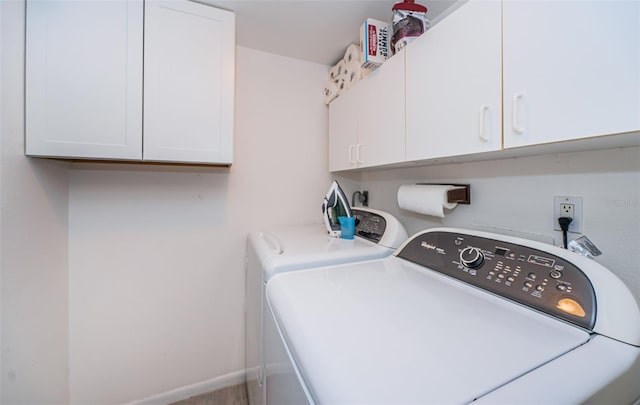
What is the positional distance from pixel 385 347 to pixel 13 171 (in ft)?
5.06

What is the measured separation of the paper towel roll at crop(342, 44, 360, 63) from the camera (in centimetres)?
161

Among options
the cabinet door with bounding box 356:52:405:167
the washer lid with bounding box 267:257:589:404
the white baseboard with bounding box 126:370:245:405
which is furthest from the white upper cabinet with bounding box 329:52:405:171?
the white baseboard with bounding box 126:370:245:405

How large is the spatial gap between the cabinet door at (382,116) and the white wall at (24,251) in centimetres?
159

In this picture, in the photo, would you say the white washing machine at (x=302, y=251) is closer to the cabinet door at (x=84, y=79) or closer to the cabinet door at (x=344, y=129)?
the cabinet door at (x=344, y=129)

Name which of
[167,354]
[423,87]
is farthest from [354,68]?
A: [167,354]

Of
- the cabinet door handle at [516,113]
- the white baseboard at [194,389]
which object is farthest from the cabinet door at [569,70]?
the white baseboard at [194,389]

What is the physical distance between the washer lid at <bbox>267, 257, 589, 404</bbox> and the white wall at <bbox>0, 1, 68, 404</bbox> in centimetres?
107

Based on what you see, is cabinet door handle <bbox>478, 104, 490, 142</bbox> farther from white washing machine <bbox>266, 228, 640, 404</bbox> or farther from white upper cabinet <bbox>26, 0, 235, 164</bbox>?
white upper cabinet <bbox>26, 0, 235, 164</bbox>

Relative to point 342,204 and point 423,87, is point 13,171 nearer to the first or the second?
point 342,204

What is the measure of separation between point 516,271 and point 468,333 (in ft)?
1.14

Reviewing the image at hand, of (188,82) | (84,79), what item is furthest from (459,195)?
(84,79)

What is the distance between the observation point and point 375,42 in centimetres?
137

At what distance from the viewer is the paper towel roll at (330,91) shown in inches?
74.3

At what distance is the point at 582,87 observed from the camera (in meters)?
0.67
